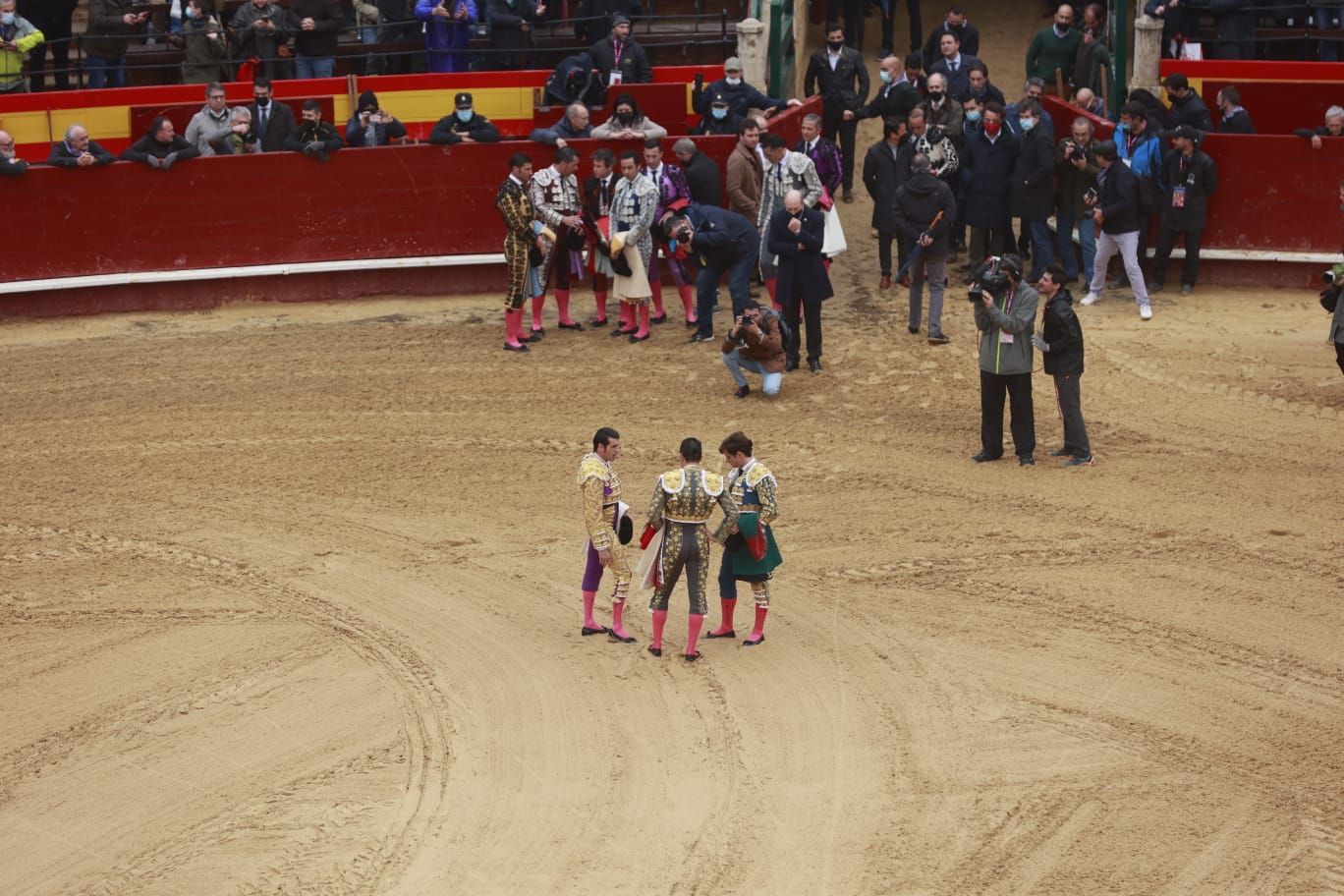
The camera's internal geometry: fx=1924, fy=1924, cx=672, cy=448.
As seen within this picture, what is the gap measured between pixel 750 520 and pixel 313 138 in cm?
957

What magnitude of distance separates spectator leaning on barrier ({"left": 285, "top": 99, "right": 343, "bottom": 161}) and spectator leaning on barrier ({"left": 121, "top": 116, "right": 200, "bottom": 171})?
101cm

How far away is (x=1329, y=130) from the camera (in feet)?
61.7

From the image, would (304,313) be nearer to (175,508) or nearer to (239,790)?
(175,508)

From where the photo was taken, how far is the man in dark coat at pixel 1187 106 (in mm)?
19078

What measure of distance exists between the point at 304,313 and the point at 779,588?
8130 millimetres

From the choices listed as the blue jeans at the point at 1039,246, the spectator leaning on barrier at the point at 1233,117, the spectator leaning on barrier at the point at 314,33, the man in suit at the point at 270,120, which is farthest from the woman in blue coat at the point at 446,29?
the spectator leaning on barrier at the point at 1233,117

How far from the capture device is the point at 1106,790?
34.7 feet

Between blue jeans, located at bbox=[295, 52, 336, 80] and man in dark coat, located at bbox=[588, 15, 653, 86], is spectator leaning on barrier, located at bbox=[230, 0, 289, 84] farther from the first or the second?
man in dark coat, located at bbox=[588, 15, 653, 86]

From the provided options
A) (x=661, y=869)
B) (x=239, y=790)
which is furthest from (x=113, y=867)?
(x=661, y=869)

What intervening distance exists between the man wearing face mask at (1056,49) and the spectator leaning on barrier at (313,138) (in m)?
7.71

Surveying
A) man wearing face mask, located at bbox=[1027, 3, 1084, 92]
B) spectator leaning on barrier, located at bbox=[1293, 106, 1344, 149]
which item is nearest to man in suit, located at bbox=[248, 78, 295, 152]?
man wearing face mask, located at bbox=[1027, 3, 1084, 92]

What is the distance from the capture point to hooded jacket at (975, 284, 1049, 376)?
14.9 meters

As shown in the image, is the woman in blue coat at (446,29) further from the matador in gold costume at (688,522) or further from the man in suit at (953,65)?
the matador in gold costume at (688,522)

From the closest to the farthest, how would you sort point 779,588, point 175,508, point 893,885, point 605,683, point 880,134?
1. point 893,885
2. point 605,683
3. point 779,588
4. point 175,508
5. point 880,134
